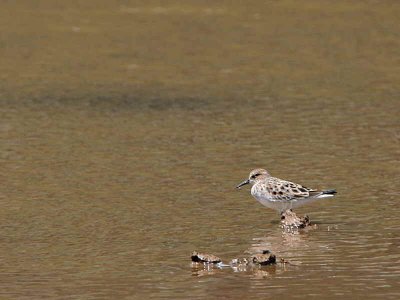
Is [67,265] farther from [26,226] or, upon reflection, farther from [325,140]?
[325,140]

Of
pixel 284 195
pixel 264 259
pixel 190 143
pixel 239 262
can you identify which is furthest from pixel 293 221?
pixel 190 143

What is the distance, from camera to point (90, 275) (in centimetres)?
1391

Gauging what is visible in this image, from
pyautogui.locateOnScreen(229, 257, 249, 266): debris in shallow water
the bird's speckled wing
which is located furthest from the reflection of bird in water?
pyautogui.locateOnScreen(229, 257, 249, 266): debris in shallow water

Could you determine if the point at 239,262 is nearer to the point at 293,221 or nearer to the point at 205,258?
the point at 205,258

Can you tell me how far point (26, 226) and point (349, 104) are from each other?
10088 millimetres

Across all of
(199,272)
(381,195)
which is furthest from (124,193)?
(199,272)

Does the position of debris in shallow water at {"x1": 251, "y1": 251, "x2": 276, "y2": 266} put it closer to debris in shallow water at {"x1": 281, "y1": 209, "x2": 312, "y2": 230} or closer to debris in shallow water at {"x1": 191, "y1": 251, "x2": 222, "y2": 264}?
debris in shallow water at {"x1": 191, "y1": 251, "x2": 222, "y2": 264}

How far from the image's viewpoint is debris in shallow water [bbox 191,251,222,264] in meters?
14.0

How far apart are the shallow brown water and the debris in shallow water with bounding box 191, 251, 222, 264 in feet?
0.87

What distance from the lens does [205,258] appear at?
1397 cm

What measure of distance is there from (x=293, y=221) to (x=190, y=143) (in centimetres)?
590

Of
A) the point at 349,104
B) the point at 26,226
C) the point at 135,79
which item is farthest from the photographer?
the point at 135,79

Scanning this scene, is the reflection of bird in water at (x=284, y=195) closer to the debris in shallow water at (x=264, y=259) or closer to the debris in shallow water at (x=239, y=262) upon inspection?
the debris in shallow water at (x=239, y=262)

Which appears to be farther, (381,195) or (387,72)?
(387,72)
